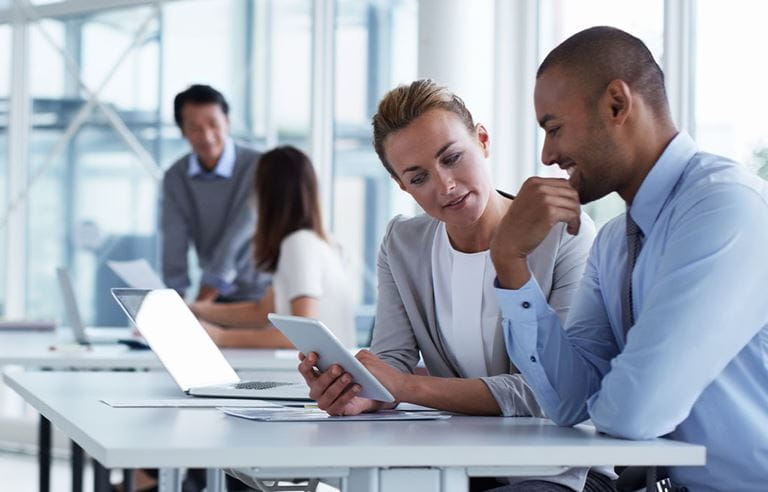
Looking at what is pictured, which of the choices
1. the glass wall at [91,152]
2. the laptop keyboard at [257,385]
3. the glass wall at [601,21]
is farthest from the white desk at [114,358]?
the glass wall at [91,152]

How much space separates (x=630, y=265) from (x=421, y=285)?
64 cm

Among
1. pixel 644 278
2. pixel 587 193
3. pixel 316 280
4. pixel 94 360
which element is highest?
pixel 587 193

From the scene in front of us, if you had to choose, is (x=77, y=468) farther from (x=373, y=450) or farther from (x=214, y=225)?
(x=373, y=450)

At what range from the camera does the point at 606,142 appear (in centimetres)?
207

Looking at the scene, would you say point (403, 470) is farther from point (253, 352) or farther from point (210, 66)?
point (210, 66)

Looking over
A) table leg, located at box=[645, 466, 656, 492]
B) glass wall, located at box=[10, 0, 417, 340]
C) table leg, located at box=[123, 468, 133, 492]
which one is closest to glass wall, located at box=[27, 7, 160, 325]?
glass wall, located at box=[10, 0, 417, 340]

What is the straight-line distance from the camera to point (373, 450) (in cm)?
166

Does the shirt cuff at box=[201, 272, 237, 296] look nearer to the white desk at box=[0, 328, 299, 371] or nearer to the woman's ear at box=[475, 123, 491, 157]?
the white desk at box=[0, 328, 299, 371]

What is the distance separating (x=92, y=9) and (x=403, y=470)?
648 cm

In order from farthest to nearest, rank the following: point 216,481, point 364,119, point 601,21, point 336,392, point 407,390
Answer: point 364,119 < point 601,21 < point 216,481 < point 407,390 < point 336,392

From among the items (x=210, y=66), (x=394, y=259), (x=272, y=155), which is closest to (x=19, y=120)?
(x=210, y=66)

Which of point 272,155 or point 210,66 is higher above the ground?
point 210,66

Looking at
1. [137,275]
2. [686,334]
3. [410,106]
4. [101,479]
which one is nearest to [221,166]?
[137,275]

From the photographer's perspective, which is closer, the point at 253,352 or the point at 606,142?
the point at 606,142
